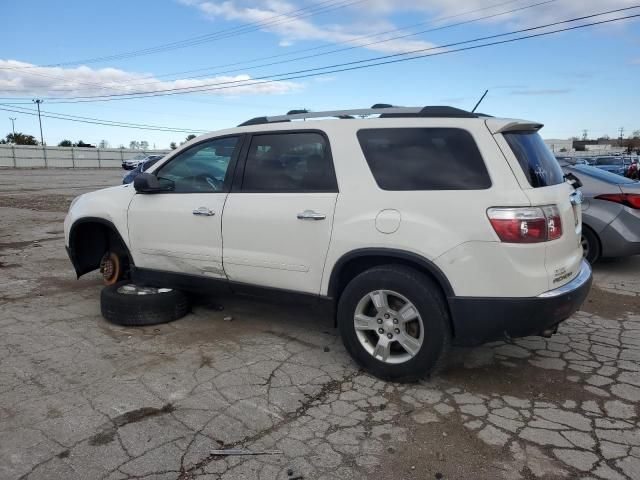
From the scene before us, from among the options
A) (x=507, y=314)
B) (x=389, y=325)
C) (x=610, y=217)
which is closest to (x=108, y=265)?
(x=389, y=325)

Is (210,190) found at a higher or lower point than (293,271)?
higher

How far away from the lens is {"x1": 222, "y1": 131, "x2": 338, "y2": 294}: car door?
3.78 metres

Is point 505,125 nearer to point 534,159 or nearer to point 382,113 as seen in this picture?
point 534,159

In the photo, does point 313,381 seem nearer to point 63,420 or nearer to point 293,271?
point 293,271

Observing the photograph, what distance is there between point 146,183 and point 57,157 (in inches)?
2614

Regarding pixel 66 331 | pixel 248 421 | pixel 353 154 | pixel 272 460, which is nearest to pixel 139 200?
pixel 66 331

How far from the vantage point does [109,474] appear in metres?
2.59

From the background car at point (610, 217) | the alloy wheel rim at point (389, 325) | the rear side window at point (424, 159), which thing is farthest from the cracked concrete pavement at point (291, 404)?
the background car at point (610, 217)

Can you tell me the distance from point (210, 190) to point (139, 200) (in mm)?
864

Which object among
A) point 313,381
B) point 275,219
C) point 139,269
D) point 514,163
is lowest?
point 313,381

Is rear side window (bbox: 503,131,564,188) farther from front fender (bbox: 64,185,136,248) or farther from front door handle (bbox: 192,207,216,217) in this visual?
front fender (bbox: 64,185,136,248)

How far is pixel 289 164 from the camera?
13.3ft

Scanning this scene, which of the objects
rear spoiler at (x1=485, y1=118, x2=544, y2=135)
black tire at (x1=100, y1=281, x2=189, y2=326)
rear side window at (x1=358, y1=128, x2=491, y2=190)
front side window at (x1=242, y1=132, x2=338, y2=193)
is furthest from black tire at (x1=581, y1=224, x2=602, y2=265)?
black tire at (x1=100, y1=281, x2=189, y2=326)

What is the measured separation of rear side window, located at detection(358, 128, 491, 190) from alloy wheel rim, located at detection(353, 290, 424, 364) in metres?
0.79
